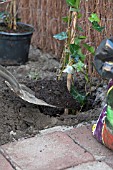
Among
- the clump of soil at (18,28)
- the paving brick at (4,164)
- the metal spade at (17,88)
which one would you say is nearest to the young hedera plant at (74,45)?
the metal spade at (17,88)

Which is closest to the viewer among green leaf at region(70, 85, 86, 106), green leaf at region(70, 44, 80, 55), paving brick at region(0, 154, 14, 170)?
paving brick at region(0, 154, 14, 170)

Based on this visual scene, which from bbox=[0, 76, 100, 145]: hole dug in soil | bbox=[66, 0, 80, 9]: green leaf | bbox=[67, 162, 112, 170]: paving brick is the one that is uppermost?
bbox=[66, 0, 80, 9]: green leaf

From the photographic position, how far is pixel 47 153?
218 cm

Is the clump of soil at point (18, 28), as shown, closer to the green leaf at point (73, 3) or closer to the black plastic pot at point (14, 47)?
the black plastic pot at point (14, 47)

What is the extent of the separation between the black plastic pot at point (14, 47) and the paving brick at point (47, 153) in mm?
1222

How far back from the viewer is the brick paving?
6.86ft

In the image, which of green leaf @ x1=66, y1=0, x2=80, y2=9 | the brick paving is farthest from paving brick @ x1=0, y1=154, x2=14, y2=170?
green leaf @ x1=66, y1=0, x2=80, y2=9

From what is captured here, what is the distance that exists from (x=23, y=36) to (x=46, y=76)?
0.39m

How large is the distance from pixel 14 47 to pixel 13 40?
0.06 m

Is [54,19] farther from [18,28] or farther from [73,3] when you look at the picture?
[73,3]

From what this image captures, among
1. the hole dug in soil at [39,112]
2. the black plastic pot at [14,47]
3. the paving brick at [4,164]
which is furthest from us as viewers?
the black plastic pot at [14,47]

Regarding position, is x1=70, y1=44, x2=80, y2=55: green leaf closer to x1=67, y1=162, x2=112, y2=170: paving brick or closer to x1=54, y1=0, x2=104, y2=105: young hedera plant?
x1=54, y1=0, x2=104, y2=105: young hedera plant

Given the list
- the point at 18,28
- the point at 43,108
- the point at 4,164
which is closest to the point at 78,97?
the point at 43,108

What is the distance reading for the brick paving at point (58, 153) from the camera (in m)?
2.09
